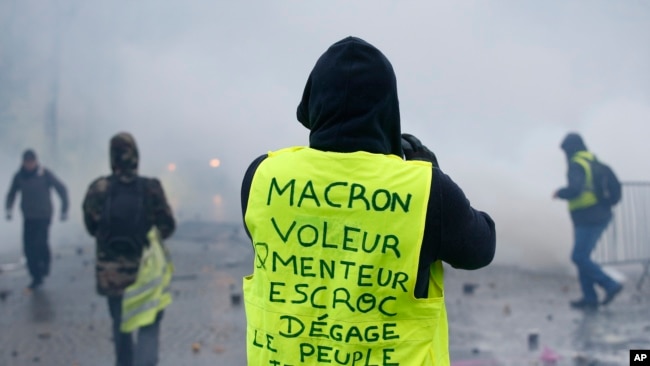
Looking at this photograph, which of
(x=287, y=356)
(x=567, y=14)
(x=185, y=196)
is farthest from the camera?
(x=185, y=196)

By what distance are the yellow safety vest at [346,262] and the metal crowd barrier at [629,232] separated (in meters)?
5.79

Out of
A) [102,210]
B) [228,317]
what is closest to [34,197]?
[228,317]

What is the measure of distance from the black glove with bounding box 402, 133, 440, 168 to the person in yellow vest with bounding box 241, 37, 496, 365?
54 millimetres

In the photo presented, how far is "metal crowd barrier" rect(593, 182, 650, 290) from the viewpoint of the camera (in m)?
7.09

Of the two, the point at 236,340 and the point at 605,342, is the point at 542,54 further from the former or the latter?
the point at 236,340

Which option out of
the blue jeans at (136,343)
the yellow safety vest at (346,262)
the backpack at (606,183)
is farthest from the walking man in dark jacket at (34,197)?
the yellow safety vest at (346,262)

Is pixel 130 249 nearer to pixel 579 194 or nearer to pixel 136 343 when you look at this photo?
pixel 136 343

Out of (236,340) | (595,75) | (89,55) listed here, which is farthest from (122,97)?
(595,75)

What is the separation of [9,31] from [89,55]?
2.49ft

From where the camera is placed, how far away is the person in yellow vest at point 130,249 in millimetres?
4305

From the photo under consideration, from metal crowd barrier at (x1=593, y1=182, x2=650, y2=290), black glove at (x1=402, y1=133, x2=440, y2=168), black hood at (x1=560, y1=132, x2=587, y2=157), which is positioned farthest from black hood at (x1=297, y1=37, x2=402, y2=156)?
metal crowd barrier at (x1=593, y1=182, x2=650, y2=290)

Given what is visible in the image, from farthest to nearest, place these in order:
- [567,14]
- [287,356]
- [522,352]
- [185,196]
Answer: [185,196] → [567,14] → [522,352] → [287,356]

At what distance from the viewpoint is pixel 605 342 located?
496 centimetres

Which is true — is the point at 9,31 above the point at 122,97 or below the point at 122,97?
above
